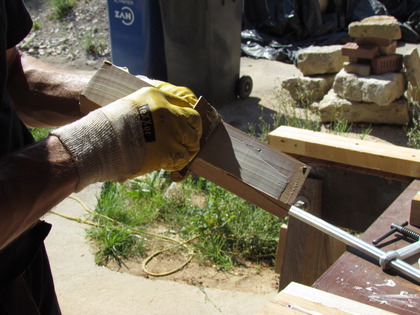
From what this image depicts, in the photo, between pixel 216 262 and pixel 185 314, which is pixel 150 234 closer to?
pixel 216 262

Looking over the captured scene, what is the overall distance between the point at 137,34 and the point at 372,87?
9.01 feet

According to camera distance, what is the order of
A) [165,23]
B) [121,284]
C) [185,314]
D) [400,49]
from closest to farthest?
[185,314] → [121,284] → [165,23] → [400,49]

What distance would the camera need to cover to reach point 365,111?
5.12m

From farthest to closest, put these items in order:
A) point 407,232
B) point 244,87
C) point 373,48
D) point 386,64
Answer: point 244,87, point 386,64, point 373,48, point 407,232

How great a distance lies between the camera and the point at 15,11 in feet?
5.52

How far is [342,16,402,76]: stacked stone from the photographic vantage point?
4.90m

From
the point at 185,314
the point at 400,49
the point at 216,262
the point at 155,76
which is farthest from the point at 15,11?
the point at 400,49

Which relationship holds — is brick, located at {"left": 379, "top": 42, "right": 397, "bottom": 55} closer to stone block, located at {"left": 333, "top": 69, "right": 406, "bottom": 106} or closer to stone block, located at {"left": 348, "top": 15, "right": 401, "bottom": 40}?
stone block, located at {"left": 348, "top": 15, "right": 401, "bottom": 40}

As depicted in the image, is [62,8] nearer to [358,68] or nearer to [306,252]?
[358,68]

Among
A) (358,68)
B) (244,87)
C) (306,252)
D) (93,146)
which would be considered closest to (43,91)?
(93,146)

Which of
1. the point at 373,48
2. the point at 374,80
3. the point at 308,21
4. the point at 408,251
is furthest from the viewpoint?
the point at 308,21

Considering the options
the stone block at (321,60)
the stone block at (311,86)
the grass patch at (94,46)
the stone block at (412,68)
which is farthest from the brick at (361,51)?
the grass patch at (94,46)

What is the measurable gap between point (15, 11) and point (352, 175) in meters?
1.35

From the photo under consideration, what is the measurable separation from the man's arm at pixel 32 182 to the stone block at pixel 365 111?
407 centimetres
